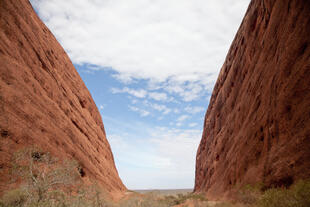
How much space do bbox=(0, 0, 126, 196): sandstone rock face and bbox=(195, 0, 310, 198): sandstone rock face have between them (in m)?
14.7

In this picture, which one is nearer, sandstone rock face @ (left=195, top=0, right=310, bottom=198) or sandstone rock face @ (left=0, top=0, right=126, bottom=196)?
sandstone rock face @ (left=195, top=0, right=310, bottom=198)

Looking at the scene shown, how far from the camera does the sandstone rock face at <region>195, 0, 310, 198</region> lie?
9906 mm

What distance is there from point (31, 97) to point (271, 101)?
58.2ft

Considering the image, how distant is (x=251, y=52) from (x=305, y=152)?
11.6 metres

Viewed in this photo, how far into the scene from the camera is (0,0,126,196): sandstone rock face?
12898mm

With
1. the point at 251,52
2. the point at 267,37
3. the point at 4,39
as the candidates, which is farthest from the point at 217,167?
the point at 4,39

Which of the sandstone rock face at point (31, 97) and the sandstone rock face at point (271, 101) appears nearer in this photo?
the sandstone rock face at point (271, 101)

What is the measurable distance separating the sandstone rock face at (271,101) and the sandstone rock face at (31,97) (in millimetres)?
14742

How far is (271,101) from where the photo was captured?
1279 cm

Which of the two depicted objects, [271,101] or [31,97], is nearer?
[271,101]

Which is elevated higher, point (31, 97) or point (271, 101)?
point (31, 97)

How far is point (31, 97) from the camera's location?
15633mm

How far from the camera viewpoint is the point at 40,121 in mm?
15578

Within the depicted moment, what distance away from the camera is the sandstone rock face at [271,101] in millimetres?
9906
